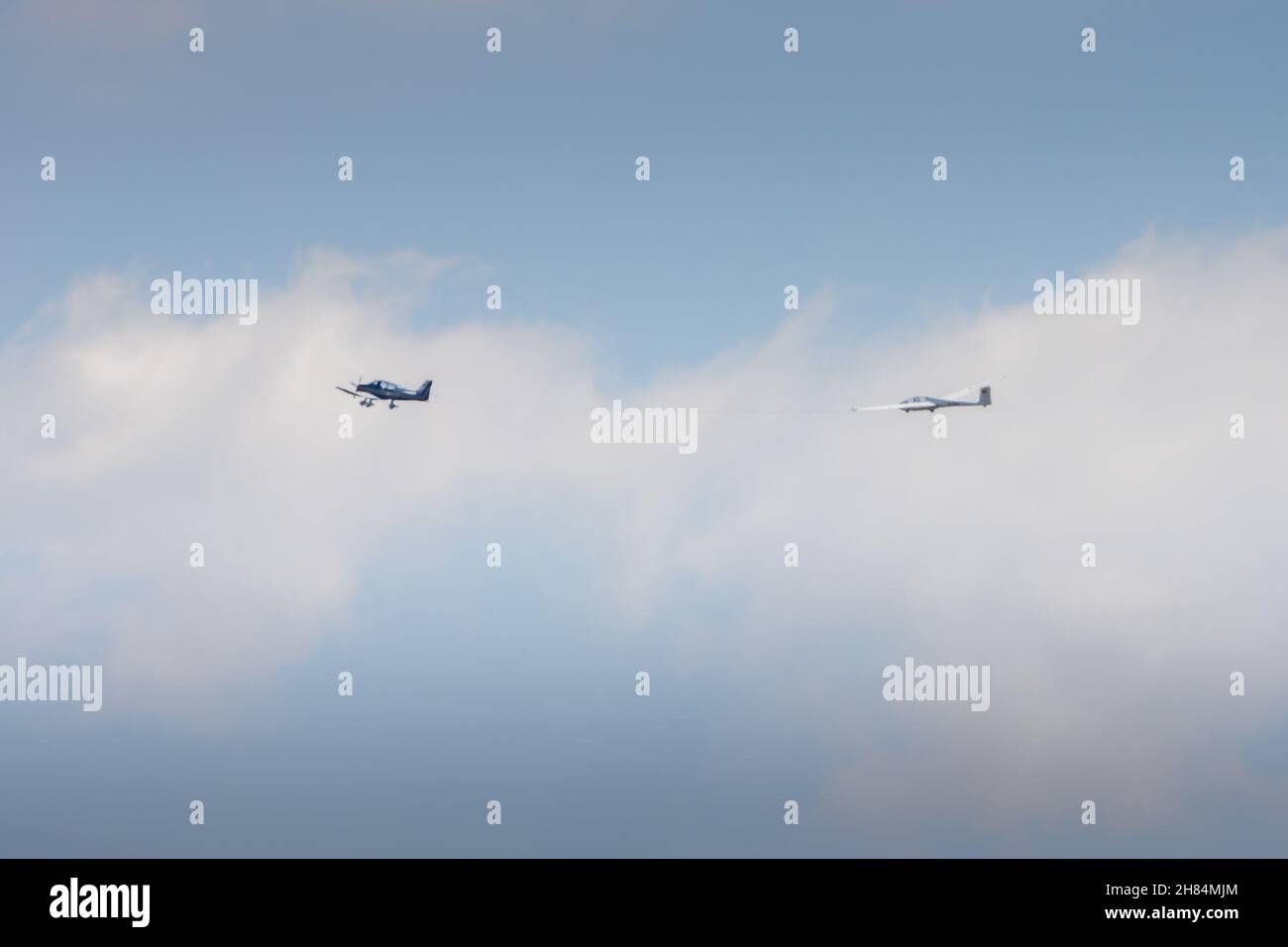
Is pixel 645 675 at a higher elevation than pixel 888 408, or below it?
below

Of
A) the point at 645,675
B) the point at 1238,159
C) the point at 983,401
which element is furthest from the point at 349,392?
the point at 1238,159

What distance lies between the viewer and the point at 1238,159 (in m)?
133

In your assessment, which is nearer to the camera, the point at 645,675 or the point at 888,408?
the point at 645,675

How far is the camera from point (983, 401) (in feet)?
516
